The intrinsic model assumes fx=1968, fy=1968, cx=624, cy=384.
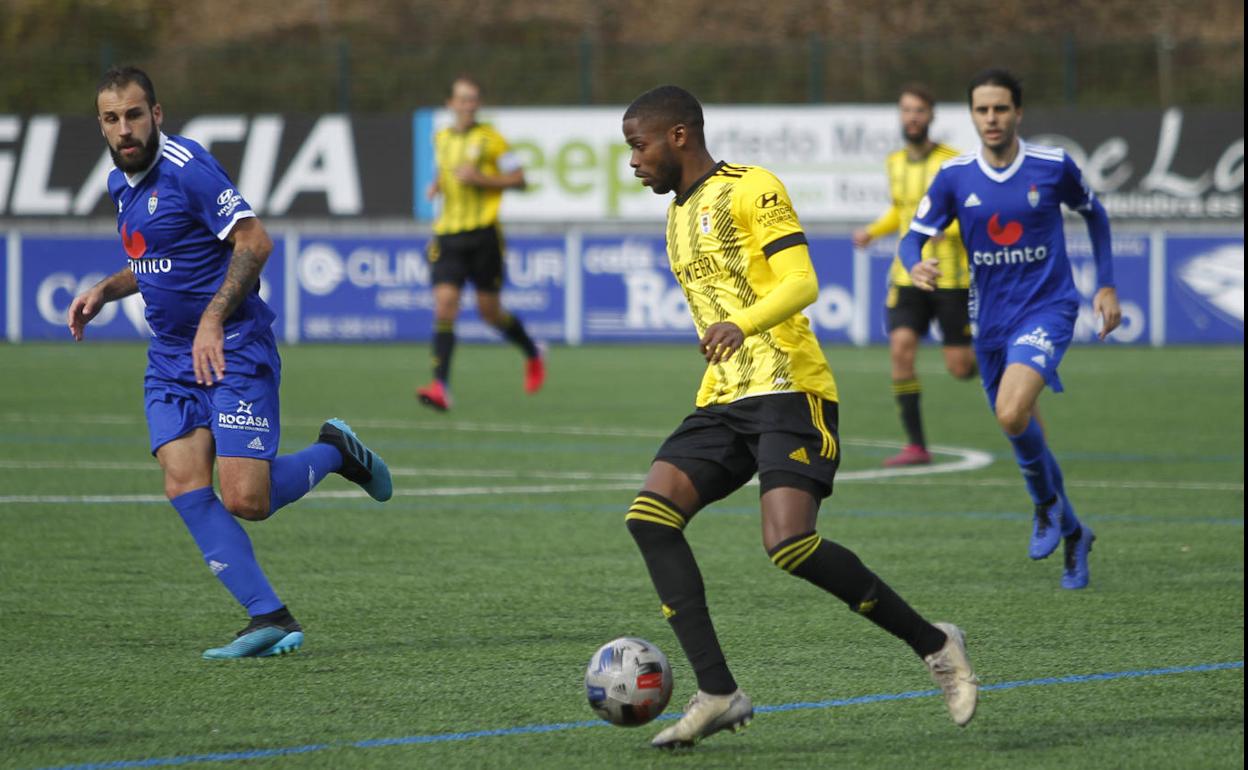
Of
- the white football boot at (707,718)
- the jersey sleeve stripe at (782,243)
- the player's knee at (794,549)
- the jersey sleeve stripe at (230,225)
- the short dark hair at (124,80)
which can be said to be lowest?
the white football boot at (707,718)

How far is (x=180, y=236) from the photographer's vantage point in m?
6.50

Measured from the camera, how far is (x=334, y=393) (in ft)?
57.3

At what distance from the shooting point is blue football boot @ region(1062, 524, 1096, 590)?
25.5 feet

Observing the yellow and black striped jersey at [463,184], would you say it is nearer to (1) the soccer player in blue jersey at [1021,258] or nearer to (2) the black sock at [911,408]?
(2) the black sock at [911,408]

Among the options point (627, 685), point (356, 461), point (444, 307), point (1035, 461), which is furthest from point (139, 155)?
point (444, 307)

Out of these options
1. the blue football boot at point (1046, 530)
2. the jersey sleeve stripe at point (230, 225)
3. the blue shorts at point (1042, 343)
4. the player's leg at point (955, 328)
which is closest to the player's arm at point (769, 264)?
the jersey sleeve stripe at point (230, 225)

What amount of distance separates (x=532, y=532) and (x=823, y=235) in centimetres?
1622

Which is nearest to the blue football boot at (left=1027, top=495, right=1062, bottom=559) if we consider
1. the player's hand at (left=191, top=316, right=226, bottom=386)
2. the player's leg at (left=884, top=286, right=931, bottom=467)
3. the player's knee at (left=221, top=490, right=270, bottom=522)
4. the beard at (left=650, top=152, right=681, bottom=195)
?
the beard at (left=650, top=152, right=681, bottom=195)

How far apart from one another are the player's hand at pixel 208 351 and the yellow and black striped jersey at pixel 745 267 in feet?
5.26

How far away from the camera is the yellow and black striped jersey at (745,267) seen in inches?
211

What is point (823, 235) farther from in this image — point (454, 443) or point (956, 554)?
point (956, 554)

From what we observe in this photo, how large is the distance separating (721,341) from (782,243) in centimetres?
44

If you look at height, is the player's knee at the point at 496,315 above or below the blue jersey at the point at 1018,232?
below

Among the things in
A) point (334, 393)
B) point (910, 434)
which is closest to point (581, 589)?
point (910, 434)
